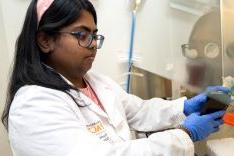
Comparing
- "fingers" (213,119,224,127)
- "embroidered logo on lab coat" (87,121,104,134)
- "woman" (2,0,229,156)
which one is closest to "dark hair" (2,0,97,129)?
"woman" (2,0,229,156)

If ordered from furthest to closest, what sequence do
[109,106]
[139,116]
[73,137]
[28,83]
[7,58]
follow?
1. [7,58]
2. [139,116]
3. [109,106]
4. [28,83]
5. [73,137]

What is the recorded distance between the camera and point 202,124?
1154mm

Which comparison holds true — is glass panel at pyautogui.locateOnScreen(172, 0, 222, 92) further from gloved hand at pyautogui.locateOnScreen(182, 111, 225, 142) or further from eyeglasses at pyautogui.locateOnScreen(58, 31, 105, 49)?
eyeglasses at pyautogui.locateOnScreen(58, 31, 105, 49)

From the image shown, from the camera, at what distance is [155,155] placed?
990 mm

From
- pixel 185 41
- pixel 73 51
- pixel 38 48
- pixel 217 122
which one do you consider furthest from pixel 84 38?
pixel 217 122

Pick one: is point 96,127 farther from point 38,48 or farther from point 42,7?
point 42,7

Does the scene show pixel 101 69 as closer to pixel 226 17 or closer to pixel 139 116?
pixel 139 116

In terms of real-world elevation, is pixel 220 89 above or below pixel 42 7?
below

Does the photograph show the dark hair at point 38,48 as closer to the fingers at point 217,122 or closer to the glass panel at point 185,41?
the glass panel at point 185,41

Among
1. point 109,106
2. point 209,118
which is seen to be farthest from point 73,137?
point 209,118

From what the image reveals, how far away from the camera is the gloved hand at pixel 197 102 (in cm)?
122

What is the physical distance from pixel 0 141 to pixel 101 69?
2.40ft

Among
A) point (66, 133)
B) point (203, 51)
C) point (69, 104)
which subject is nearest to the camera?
point (66, 133)

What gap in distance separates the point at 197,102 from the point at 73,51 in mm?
565
